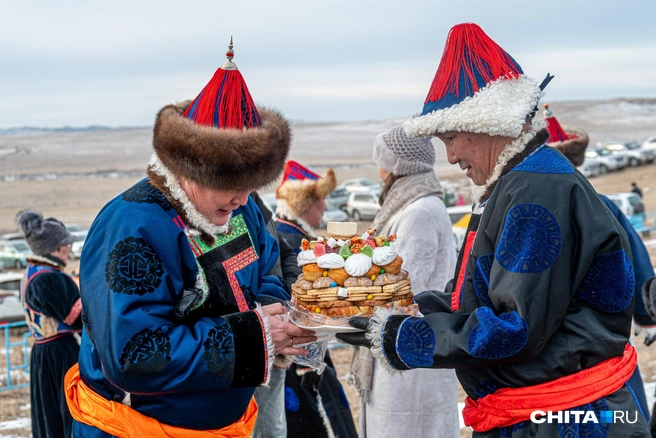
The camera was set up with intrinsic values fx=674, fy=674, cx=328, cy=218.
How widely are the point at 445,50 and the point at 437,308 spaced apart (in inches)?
45.6

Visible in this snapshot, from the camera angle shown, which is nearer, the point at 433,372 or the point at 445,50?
the point at 445,50

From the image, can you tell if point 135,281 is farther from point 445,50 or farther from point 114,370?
point 445,50

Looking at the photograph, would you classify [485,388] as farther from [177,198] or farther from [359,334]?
[177,198]

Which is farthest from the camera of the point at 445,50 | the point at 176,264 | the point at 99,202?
the point at 99,202

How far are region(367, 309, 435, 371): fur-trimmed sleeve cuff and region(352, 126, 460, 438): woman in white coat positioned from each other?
1.36 m

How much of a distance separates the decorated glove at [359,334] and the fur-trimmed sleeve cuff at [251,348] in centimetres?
34

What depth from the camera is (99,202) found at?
119 feet

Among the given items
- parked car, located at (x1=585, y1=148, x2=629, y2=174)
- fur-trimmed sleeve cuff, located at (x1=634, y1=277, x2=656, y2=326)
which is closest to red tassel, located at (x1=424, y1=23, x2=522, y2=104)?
fur-trimmed sleeve cuff, located at (x1=634, y1=277, x2=656, y2=326)

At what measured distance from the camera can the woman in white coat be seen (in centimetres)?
399

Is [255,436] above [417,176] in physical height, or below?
below

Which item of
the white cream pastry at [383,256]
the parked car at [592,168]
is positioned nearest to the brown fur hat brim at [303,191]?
the white cream pastry at [383,256]

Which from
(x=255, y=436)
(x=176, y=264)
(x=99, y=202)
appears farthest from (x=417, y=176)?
(x=99, y=202)

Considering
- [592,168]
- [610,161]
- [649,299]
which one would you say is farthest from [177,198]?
[610,161]

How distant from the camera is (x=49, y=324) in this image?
5426 millimetres
